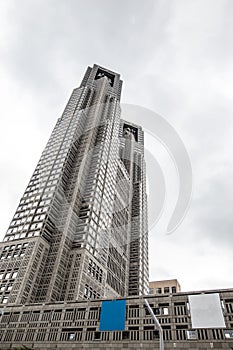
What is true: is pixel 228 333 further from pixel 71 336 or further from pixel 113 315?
pixel 71 336

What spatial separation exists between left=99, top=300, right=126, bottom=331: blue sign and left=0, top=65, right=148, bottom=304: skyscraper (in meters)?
30.7

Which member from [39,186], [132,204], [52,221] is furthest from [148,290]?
[39,186]

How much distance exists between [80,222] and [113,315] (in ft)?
175

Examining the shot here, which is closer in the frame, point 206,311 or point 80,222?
point 206,311

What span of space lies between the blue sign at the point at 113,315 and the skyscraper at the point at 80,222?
1209 inches

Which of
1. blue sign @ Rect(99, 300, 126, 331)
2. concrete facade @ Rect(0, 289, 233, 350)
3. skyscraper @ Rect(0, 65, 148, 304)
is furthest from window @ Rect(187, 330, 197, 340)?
skyscraper @ Rect(0, 65, 148, 304)

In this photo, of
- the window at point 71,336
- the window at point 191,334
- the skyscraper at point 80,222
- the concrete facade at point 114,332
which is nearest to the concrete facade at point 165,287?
the skyscraper at point 80,222

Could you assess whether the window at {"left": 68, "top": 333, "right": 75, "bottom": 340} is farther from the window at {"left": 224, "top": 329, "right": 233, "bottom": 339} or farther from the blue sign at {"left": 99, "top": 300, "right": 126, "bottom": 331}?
the window at {"left": 224, "top": 329, "right": 233, "bottom": 339}

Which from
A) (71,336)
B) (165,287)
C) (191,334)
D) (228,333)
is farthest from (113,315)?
(165,287)

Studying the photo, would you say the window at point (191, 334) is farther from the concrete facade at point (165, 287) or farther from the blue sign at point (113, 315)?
the concrete facade at point (165, 287)

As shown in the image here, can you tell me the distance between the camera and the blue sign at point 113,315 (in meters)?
55.6

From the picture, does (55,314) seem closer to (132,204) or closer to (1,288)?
(1,288)

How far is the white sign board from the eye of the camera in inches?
1916

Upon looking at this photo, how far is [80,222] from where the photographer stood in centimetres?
10844
